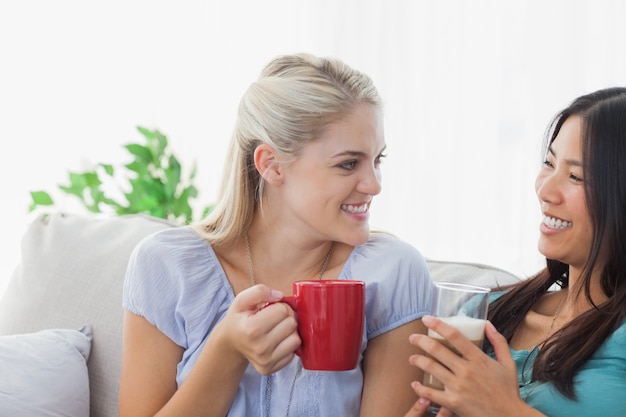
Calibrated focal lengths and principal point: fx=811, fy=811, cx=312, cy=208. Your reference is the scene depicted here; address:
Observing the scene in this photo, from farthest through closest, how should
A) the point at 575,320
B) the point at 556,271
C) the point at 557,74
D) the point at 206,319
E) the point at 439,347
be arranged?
the point at 557,74 → the point at 556,271 → the point at 206,319 → the point at 575,320 → the point at 439,347

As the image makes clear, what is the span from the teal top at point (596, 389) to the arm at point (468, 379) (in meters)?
0.15

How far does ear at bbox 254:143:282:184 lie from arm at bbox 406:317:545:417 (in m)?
0.52

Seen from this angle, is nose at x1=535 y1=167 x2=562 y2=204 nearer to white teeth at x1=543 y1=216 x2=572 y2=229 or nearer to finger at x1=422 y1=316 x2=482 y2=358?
white teeth at x1=543 y1=216 x2=572 y2=229

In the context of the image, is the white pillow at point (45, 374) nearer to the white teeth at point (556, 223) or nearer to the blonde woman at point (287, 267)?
the blonde woman at point (287, 267)

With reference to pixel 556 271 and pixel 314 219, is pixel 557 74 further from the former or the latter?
pixel 314 219

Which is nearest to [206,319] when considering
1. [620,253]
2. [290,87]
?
[290,87]

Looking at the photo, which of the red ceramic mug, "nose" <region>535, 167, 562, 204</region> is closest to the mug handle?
the red ceramic mug

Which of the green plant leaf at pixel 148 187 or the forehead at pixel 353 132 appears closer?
the forehead at pixel 353 132

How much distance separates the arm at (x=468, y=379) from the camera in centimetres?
138

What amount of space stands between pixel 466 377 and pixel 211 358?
503mm

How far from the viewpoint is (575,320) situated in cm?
165

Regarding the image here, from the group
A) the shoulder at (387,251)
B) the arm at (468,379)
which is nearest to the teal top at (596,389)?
the arm at (468,379)

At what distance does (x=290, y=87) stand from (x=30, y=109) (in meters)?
2.82

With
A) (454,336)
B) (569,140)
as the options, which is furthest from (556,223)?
(454,336)
